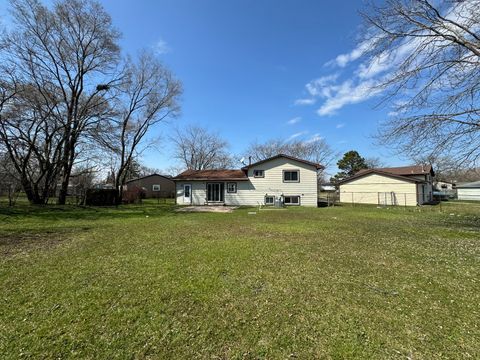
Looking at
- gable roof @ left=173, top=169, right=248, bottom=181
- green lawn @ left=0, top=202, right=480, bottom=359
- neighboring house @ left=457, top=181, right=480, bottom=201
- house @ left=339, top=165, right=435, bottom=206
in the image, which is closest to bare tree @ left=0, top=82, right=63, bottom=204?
gable roof @ left=173, top=169, right=248, bottom=181

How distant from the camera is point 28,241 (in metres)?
7.43

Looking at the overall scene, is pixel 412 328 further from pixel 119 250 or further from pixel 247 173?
pixel 247 173

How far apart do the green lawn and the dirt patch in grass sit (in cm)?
8

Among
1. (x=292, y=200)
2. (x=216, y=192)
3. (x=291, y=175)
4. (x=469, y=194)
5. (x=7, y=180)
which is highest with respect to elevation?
(x=291, y=175)

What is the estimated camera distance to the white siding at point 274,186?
69.3 ft

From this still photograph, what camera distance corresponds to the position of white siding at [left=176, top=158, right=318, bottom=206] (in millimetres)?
21125

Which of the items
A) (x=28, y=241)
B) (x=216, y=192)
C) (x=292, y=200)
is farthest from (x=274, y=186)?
(x=28, y=241)

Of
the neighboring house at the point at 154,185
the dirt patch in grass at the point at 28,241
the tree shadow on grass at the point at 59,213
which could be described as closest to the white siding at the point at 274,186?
the tree shadow on grass at the point at 59,213

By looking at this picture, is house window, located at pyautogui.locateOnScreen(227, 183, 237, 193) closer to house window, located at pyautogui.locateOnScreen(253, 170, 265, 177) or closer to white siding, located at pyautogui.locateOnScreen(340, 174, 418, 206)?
house window, located at pyautogui.locateOnScreen(253, 170, 265, 177)

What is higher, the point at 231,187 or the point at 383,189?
the point at 231,187

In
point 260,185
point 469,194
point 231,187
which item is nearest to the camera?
point 260,185

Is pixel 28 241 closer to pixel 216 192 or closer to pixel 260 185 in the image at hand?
pixel 216 192

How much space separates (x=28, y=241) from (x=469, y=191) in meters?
53.4

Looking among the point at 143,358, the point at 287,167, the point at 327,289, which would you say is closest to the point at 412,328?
the point at 327,289
